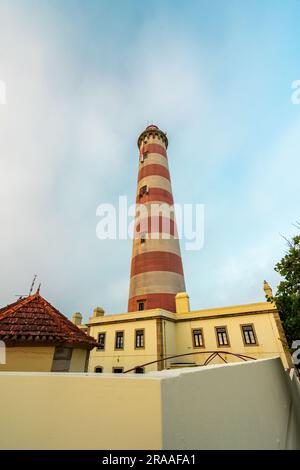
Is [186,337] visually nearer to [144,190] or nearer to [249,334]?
[249,334]

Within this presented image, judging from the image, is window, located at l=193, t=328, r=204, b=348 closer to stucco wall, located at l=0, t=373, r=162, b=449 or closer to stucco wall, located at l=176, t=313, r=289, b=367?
stucco wall, located at l=176, t=313, r=289, b=367

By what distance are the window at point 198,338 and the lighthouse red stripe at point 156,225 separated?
9088 mm

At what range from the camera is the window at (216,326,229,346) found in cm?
1573

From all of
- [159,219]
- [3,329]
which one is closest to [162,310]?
[159,219]

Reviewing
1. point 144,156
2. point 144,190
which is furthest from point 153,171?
point 144,156

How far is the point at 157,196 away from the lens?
2336 cm

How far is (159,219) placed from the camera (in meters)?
21.9

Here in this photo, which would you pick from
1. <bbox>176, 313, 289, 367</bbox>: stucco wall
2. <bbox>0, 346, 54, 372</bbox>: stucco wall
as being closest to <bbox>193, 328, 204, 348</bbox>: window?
<bbox>176, 313, 289, 367</bbox>: stucco wall

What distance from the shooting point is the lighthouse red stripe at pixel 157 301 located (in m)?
18.2

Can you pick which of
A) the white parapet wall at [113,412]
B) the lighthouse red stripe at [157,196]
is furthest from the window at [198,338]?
the white parapet wall at [113,412]

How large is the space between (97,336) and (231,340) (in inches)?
439

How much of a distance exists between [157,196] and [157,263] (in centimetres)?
772

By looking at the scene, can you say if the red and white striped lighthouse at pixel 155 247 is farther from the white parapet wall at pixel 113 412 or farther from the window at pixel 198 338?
the white parapet wall at pixel 113 412

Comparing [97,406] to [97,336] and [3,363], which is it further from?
[97,336]
